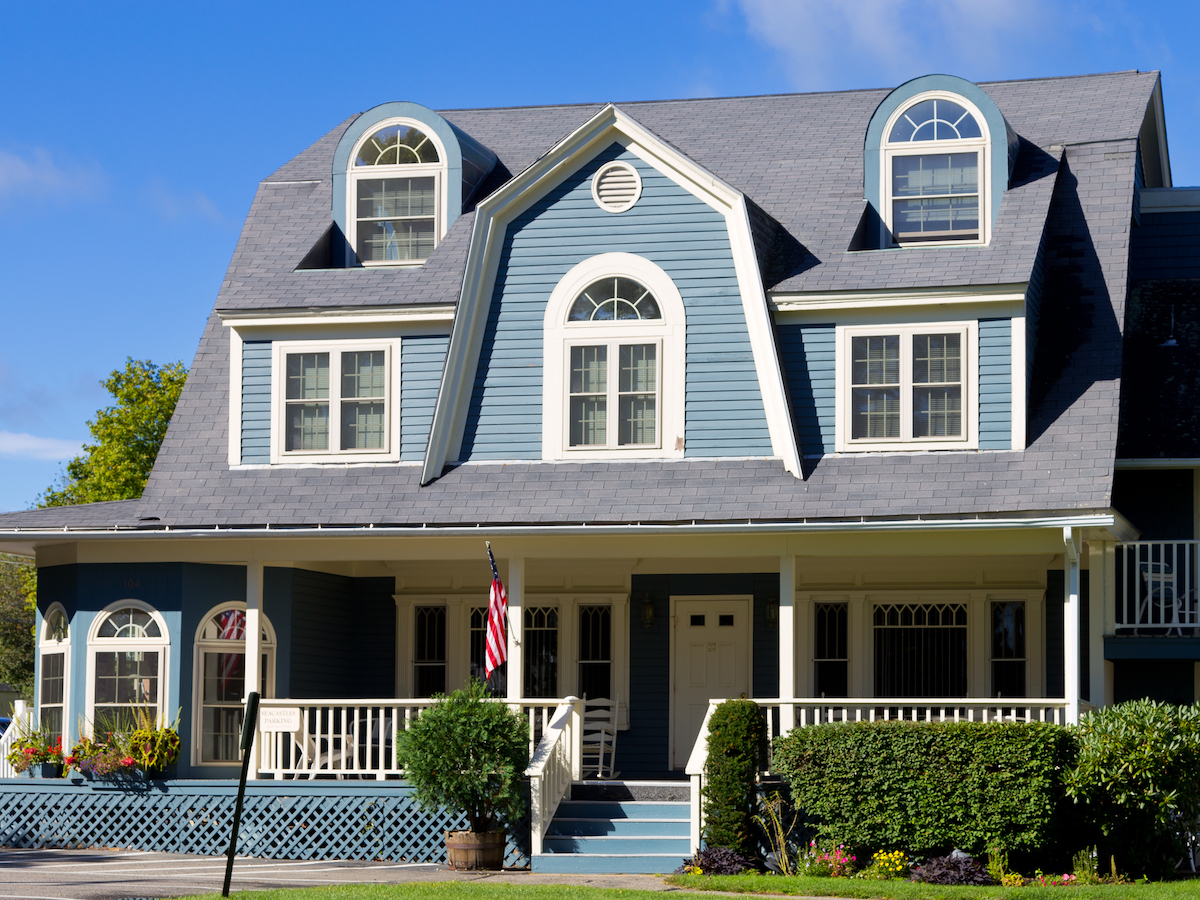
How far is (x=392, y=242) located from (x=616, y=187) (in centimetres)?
328

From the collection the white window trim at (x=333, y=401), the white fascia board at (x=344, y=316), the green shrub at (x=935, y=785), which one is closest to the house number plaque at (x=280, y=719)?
the white window trim at (x=333, y=401)

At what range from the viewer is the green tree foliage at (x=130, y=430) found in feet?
120

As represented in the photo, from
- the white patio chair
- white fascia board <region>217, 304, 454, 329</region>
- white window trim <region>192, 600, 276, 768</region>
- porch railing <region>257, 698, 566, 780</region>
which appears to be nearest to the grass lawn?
porch railing <region>257, 698, 566, 780</region>

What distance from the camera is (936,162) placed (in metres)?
17.7

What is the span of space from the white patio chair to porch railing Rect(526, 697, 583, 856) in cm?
167

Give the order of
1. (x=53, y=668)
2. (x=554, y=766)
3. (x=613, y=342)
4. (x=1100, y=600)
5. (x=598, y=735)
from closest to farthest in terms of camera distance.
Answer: (x=554, y=766), (x=1100, y=600), (x=613, y=342), (x=53, y=668), (x=598, y=735)

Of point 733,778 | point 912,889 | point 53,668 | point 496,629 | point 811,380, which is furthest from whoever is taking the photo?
point 53,668

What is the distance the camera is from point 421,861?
15.0m

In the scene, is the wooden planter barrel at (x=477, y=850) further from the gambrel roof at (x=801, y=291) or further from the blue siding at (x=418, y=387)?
the blue siding at (x=418, y=387)

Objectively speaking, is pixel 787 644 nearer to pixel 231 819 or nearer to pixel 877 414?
pixel 877 414

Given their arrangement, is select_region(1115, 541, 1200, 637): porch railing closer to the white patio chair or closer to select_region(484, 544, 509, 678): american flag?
the white patio chair

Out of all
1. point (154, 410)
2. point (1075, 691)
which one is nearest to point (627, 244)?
point (1075, 691)

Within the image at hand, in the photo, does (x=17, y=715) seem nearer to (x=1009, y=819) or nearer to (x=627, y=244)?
(x=627, y=244)

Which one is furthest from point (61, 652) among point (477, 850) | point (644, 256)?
point (644, 256)
